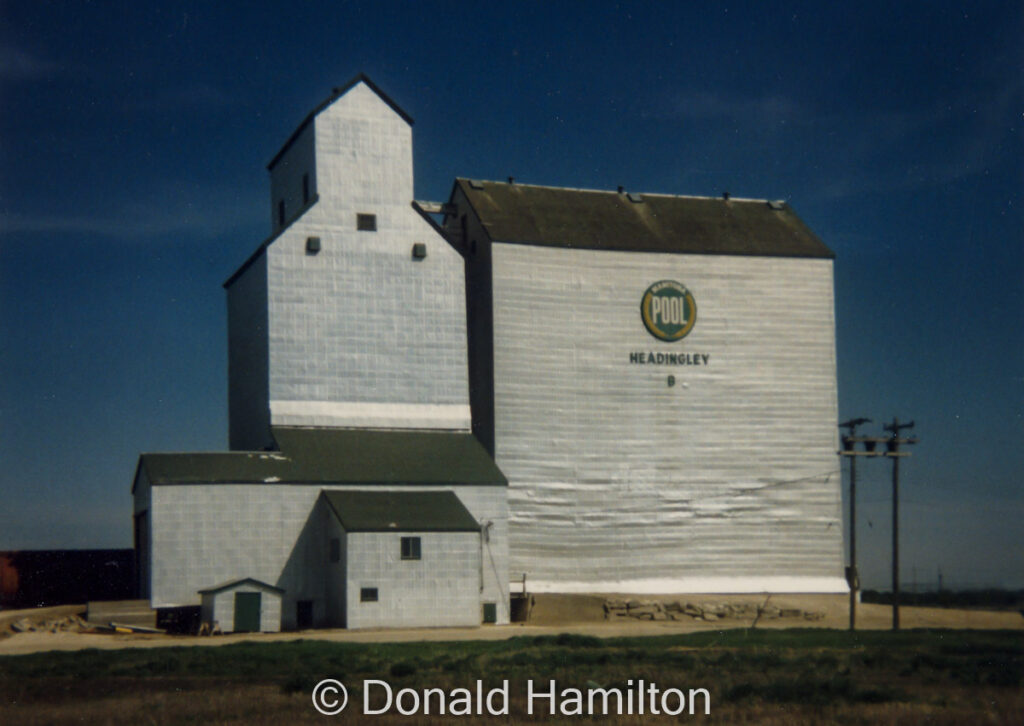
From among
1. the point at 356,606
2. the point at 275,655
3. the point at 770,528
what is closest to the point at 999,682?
the point at 275,655

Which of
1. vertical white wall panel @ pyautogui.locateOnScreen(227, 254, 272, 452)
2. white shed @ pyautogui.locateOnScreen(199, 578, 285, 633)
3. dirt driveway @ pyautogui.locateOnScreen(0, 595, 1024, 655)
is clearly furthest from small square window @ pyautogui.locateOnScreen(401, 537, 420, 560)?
vertical white wall panel @ pyautogui.locateOnScreen(227, 254, 272, 452)

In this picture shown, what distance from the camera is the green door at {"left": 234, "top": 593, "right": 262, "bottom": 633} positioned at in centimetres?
4578

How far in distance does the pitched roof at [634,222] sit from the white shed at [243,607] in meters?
17.0

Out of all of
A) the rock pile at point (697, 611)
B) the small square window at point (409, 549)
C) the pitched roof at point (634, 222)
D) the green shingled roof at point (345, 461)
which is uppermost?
the pitched roof at point (634, 222)

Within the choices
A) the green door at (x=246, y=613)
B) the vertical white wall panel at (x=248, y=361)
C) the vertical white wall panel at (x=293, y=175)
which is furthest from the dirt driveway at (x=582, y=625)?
the vertical white wall panel at (x=293, y=175)

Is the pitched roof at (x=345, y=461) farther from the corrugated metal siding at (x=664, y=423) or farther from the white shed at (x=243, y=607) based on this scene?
the white shed at (x=243, y=607)

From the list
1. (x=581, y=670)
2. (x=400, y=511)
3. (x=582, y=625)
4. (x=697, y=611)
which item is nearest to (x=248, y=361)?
(x=400, y=511)

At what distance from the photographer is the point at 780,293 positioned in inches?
2302

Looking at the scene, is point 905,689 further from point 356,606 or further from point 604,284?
point 604,284

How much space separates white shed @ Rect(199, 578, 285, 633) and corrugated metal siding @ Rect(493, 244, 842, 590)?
34.4ft

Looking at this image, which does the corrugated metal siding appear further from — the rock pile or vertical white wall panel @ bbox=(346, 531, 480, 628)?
vertical white wall panel @ bbox=(346, 531, 480, 628)

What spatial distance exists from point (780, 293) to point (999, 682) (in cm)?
2980

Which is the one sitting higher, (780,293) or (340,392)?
(780,293)

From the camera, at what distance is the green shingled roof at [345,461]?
47906 mm
